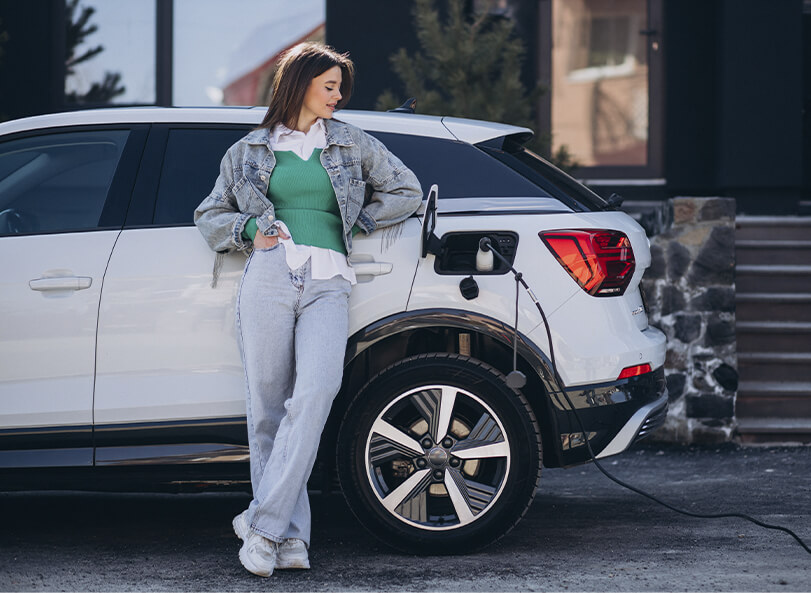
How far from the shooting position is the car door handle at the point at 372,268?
15.1 feet

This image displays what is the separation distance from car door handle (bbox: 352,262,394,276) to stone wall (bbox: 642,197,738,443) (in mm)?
3483

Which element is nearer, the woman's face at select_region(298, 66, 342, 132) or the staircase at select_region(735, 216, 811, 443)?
the woman's face at select_region(298, 66, 342, 132)

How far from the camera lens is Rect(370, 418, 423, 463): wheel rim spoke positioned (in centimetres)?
460

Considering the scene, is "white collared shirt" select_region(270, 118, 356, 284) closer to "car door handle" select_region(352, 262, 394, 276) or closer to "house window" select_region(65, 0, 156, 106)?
"car door handle" select_region(352, 262, 394, 276)

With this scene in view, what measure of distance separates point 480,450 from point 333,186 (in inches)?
46.9

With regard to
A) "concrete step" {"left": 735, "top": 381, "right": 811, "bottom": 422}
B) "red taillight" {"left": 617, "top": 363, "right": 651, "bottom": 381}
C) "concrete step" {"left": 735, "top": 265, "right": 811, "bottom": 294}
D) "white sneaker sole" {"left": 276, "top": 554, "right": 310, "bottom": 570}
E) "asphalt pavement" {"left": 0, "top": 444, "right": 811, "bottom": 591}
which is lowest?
"asphalt pavement" {"left": 0, "top": 444, "right": 811, "bottom": 591}


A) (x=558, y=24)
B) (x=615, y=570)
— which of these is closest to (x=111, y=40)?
(x=558, y=24)

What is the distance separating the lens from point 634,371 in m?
4.70

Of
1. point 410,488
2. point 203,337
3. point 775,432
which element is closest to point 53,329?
point 203,337

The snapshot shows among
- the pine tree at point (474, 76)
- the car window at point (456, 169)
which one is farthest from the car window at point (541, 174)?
the pine tree at point (474, 76)

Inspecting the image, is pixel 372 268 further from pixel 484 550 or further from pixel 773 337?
pixel 773 337

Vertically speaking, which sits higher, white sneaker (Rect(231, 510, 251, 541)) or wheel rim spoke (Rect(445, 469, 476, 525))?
wheel rim spoke (Rect(445, 469, 476, 525))

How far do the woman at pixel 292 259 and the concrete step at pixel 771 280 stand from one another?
4.52 meters

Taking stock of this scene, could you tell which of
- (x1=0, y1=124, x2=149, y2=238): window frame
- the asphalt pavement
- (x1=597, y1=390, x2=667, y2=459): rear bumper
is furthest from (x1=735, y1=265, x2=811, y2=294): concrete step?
(x1=0, y1=124, x2=149, y2=238): window frame
